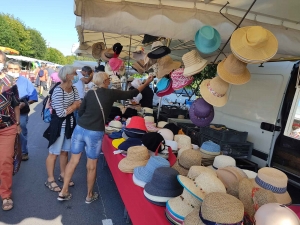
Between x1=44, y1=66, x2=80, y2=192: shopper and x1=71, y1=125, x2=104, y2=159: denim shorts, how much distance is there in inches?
14.4

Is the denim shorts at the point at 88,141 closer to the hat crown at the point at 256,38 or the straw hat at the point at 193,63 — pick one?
the straw hat at the point at 193,63

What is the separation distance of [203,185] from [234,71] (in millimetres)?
1108

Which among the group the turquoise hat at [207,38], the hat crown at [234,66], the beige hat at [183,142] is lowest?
the beige hat at [183,142]

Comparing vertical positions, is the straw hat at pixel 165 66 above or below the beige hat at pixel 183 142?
above

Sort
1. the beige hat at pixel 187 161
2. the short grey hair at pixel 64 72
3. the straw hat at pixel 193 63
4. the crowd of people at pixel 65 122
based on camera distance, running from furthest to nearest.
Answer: the short grey hair at pixel 64 72 < the crowd of people at pixel 65 122 < the straw hat at pixel 193 63 < the beige hat at pixel 187 161

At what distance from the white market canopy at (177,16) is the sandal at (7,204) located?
88.4 inches

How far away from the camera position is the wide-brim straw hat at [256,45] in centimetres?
181

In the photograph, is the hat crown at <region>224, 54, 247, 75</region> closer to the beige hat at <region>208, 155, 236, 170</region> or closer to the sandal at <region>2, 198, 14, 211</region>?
the beige hat at <region>208, 155, 236, 170</region>

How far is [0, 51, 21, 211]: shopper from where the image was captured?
2.65 meters

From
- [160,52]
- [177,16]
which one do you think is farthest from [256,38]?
[160,52]

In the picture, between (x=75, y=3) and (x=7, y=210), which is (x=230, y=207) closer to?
(x=75, y=3)

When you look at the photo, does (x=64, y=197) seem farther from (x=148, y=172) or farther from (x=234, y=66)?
(x=234, y=66)

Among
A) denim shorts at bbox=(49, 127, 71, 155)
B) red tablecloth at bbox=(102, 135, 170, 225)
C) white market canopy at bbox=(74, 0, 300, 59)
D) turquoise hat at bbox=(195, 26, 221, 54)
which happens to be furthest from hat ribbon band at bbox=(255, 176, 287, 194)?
denim shorts at bbox=(49, 127, 71, 155)

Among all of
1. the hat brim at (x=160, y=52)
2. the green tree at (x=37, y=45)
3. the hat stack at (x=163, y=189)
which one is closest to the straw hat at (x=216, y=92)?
the hat stack at (x=163, y=189)
